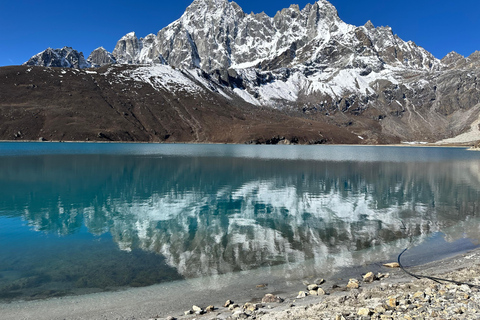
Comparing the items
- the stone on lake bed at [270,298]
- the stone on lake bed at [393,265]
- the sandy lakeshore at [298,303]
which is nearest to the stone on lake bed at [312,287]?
the sandy lakeshore at [298,303]

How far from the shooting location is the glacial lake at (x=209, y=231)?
15.7 meters

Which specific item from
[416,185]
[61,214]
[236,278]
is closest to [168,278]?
[236,278]

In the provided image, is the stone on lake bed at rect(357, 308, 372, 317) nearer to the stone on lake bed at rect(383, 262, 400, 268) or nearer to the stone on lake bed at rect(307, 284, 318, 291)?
the stone on lake bed at rect(307, 284, 318, 291)

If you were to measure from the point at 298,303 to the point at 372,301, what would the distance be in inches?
105

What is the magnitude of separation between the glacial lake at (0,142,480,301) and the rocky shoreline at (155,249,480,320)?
2.09 meters

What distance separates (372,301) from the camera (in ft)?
37.1

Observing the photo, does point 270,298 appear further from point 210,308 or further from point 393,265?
point 393,265

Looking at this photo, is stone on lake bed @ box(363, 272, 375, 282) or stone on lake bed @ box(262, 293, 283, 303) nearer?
stone on lake bed @ box(262, 293, 283, 303)

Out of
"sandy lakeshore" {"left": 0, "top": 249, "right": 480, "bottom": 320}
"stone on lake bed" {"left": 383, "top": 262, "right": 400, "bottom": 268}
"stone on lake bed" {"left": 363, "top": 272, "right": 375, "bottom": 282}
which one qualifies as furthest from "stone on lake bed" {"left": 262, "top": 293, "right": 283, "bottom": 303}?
"stone on lake bed" {"left": 383, "top": 262, "right": 400, "bottom": 268}

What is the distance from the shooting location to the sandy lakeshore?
33.8ft

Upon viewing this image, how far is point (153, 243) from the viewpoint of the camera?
2005cm

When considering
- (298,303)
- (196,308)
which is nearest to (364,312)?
(298,303)

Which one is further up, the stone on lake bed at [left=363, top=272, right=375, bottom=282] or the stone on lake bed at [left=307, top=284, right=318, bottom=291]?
the stone on lake bed at [left=363, top=272, right=375, bottom=282]

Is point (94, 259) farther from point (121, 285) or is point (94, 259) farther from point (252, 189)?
point (252, 189)
